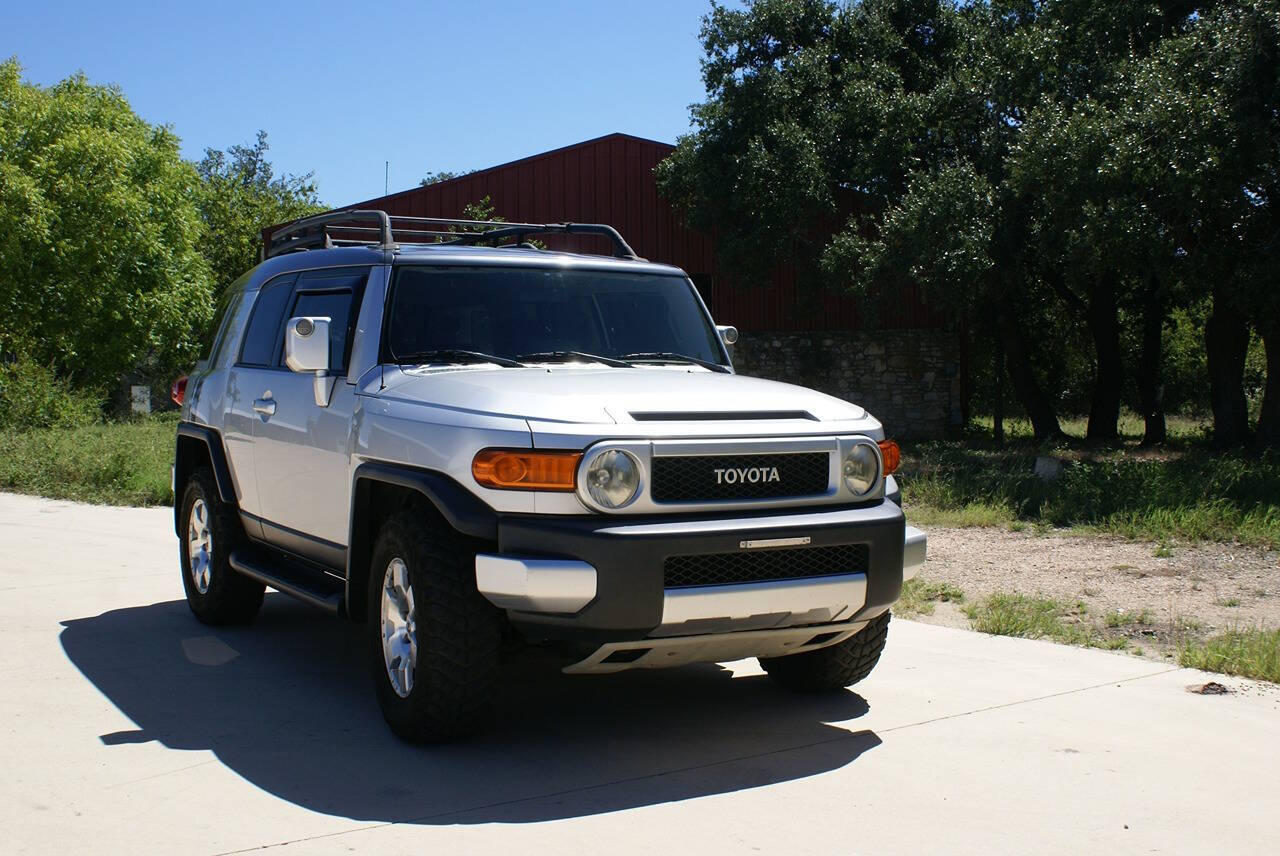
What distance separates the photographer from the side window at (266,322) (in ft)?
23.2

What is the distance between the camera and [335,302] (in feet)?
21.0

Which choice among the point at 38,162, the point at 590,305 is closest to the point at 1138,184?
the point at 590,305

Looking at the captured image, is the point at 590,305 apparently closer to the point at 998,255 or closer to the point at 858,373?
the point at 998,255

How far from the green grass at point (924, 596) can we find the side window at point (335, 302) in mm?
4133

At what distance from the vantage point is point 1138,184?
1781 centimetres

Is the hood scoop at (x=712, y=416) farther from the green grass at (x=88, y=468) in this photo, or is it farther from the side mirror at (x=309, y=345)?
the green grass at (x=88, y=468)

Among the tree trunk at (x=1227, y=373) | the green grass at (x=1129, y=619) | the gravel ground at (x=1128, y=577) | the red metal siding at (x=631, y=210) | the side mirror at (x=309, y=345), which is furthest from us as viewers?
the red metal siding at (x=631, y=210)

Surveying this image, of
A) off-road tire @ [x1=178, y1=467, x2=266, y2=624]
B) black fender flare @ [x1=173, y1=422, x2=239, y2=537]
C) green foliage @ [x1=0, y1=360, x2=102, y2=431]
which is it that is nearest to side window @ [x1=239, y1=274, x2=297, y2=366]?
black fender flare @ [x1=173, y1=422, x2=239, y2=537]

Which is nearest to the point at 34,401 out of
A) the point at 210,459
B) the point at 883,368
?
the point at 883,368

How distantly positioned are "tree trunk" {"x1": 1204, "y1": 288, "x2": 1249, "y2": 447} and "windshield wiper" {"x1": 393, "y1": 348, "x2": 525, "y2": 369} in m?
17.8

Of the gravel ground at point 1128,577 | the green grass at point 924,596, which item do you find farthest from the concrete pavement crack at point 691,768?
the green grass at point 924,596

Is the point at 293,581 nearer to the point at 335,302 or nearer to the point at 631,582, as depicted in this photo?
the point at 335,302

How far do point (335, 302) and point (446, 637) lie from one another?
2257mm

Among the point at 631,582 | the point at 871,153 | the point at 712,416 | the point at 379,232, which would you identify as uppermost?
the point at 871,153
